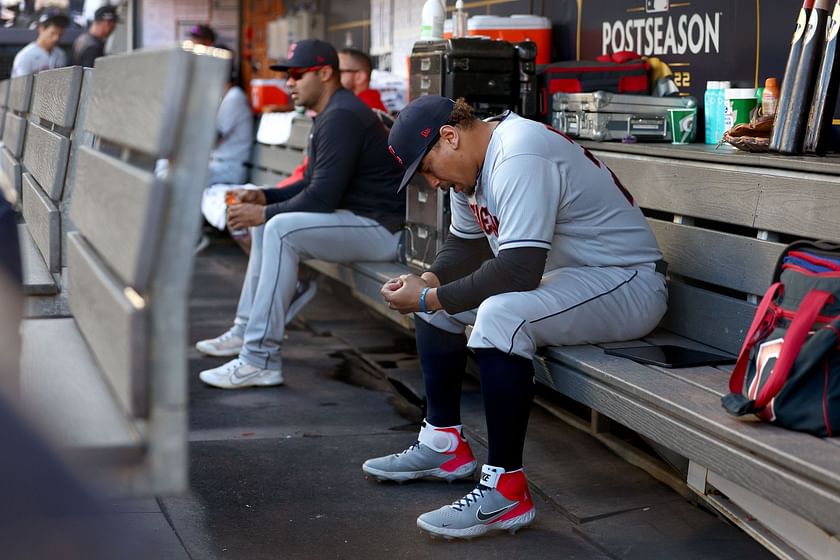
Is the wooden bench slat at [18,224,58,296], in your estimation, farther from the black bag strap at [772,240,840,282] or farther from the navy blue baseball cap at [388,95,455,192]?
the black bag strap at [772,240,840,282]

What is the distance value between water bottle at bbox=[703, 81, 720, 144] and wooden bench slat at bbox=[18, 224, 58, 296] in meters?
2.47

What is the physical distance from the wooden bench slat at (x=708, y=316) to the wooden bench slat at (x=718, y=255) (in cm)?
6

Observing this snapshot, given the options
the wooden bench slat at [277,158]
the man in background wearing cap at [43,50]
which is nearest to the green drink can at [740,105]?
the wooden bench slat at [277,158]

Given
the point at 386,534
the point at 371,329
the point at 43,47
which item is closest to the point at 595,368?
the point at 386,534

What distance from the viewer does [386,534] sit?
3.33 meters

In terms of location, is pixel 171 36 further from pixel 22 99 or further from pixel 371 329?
pixel 22 99

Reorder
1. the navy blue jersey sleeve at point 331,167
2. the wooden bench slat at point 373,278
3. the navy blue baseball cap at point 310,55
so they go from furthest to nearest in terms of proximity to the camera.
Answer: the navy blue baseball cap at point 310,55, the navy blue jersey sleeve at point 331,167, the wooden bench slat at point 373,278

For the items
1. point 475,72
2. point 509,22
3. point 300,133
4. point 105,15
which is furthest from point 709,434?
point 105,15

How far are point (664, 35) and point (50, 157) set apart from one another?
8.87 feet

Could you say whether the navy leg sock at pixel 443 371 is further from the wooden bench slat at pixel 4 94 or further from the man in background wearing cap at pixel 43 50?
the man in background wearing cap at pixel 43 50

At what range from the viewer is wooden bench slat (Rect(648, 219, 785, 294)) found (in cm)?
348

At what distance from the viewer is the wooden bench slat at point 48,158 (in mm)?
3238

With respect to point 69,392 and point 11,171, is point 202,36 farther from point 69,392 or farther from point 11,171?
point 69,392

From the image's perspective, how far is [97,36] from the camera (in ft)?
38.3
